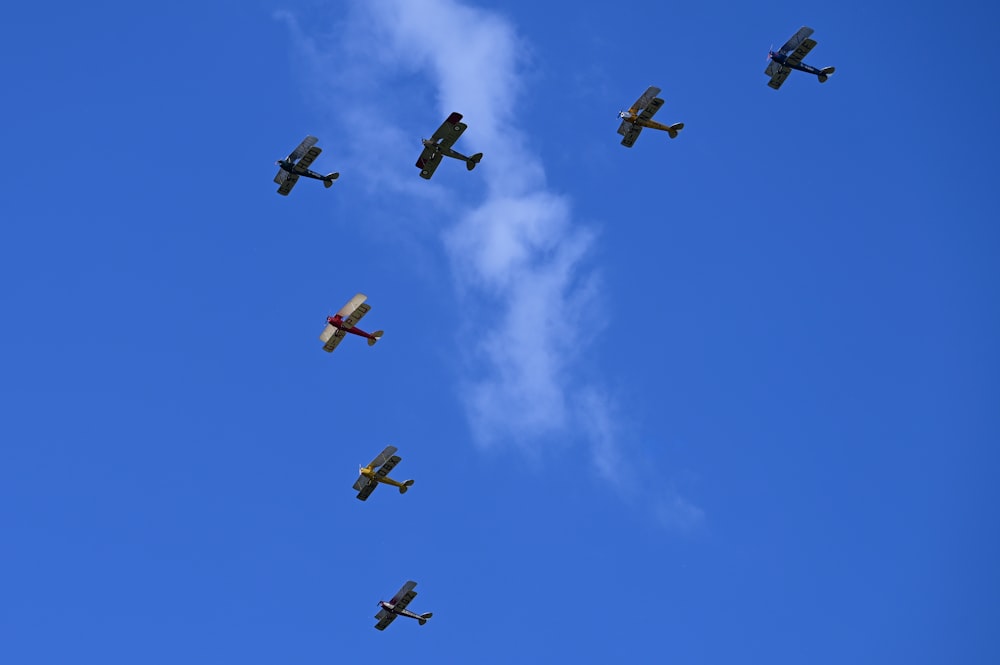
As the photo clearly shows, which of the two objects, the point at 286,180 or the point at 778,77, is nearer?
the point at 286,180

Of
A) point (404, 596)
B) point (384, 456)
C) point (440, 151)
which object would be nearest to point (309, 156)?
point (440, 151)

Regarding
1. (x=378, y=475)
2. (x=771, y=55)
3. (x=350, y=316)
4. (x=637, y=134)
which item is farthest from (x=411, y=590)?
(x=771, y=55)

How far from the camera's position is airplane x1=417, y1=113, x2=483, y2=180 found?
358ft

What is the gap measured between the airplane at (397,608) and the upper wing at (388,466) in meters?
10.9

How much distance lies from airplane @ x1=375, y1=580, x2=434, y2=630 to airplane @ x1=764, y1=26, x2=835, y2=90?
54244 mm

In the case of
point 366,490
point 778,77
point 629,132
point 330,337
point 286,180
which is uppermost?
point 778,77

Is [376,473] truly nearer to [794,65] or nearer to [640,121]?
[640,121]

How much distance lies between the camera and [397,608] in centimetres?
12062

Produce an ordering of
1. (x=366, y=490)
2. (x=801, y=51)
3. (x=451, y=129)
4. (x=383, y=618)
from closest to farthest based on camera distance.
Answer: (x=451, y=129) → (x=801, y=51) → (x=366, y=490) → (x=383, y=618)

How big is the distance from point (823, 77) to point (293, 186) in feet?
152

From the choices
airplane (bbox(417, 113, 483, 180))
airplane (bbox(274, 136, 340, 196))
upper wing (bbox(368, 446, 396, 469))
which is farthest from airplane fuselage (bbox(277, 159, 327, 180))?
upper wing (bbox(368, 446, 396, 469))

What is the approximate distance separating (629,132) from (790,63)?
15882 mm

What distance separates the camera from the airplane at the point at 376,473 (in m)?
115

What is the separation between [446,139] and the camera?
362 ft
